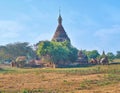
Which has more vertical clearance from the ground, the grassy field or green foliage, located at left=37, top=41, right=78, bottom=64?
green foliage, located at left=37, top=41, right=78, bottom=64

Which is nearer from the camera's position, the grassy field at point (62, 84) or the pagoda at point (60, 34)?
the grassy field at point (62, 84)

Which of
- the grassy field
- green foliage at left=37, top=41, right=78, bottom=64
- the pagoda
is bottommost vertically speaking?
the grassy field

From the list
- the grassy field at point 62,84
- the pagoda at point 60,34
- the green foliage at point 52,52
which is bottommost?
the grassy field at point 62,84

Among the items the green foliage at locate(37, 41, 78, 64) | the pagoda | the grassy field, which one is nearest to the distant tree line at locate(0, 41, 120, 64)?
the green foliage at locate(37, 41, 78, 64)

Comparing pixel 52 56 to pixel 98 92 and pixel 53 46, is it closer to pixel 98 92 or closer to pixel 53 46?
pixel 53 46

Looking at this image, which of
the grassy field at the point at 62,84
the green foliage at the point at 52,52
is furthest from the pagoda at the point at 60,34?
the grassy field at the point at 62,84

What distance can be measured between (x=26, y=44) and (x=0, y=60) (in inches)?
297

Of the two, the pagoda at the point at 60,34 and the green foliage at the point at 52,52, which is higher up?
the pagoda at the point at 60,34

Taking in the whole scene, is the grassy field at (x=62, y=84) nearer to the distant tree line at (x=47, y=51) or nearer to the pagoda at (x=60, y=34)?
the distant tree line at (x=47, y=51)

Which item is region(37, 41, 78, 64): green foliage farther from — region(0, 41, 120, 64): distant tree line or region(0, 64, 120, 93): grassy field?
region(0, 64, 120, 93): grassy field

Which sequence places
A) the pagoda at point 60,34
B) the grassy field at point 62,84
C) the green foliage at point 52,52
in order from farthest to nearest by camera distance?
the pagoda at point 60,34
the green foliage at point 52,52
the grassy field at point 62,84

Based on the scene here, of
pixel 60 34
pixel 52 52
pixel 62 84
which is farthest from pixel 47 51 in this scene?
pixel 62 84

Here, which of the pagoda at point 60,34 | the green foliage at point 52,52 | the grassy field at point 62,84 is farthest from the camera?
the pagoda at point 60,34

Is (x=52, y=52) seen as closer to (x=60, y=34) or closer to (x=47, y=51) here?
(x=47, y=51)
